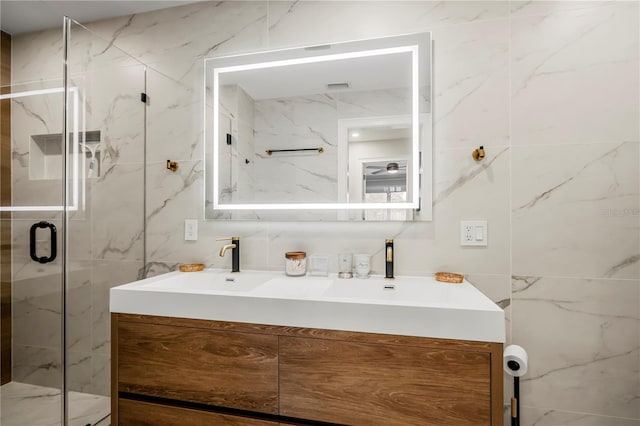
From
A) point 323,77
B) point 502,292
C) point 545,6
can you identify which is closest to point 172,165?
point 323,77

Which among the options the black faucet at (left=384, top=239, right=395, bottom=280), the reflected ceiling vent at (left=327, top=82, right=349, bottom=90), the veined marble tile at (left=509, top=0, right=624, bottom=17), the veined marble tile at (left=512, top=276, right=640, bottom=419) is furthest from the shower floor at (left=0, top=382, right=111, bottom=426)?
the veined marble tile at (left=509, top=0, right=624, bottom=17)

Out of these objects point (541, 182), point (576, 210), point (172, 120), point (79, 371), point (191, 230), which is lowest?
point (79, 371)

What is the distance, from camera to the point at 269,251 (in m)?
1.60

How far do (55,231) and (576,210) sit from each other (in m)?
2.23

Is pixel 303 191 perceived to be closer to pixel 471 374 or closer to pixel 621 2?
pixel 471 374

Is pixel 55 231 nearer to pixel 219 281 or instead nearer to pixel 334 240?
pixel 219 281

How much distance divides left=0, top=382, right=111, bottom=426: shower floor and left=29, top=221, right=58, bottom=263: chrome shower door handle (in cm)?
54

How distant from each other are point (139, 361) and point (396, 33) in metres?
1.80

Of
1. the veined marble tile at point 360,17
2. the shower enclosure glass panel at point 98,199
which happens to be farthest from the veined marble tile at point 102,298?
the veined marble tile at point 360,17

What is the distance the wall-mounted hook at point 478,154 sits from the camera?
1.32 m

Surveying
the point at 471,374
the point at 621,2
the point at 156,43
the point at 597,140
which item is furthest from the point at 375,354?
the point at 156,43

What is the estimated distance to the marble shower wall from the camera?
4.31 ft

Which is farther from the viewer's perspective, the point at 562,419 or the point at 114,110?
the point at 114,110

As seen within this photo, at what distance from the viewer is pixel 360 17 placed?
4.90ft
